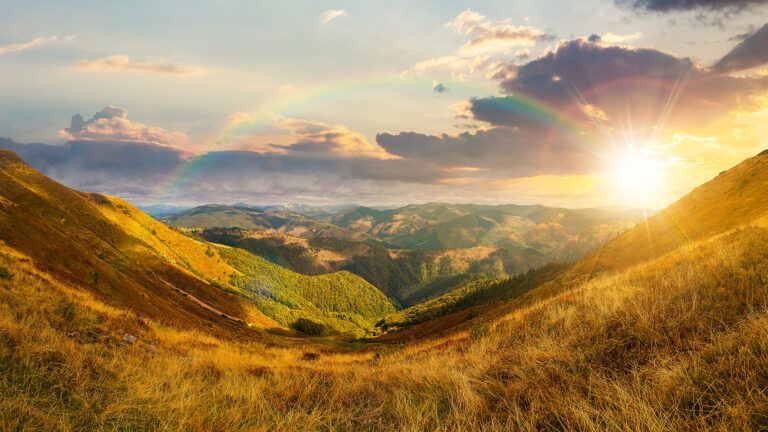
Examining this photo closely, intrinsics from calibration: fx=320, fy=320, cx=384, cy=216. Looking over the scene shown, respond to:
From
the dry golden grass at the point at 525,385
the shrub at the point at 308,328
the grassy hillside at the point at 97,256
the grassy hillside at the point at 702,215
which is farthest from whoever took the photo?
the shrub at the point at 308,328

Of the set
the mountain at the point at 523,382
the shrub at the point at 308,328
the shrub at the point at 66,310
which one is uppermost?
the mountain at the point at 523,382

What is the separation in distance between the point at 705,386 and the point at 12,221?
5584 centimetres

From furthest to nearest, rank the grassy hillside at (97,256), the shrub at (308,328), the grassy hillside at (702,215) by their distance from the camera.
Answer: the shrub at (308,328) → the grassy hillside at (702,215) → the grassy hillside at (97,256)

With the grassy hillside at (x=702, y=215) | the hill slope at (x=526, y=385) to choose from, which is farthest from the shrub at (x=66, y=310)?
the grassy hillside at (x=702, y=215)

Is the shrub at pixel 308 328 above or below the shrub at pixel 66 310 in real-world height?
below

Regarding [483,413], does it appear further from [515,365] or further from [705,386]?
[705,386]

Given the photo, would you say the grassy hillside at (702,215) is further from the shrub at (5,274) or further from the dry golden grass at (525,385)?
the shrub at (5,274)

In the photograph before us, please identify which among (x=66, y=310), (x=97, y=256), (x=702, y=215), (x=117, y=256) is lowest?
(x=117, y=256)

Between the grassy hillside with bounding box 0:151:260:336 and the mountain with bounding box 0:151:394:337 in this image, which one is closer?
the grassy hillside with bounding box 0:151:260:336

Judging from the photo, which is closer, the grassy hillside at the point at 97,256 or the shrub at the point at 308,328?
the grassy hillside at the point at 97,256

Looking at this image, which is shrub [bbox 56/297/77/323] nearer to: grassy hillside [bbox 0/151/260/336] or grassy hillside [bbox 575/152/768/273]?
grassy hillside [bbox 0/151/260/336]

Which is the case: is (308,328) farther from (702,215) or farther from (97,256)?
(702,215)

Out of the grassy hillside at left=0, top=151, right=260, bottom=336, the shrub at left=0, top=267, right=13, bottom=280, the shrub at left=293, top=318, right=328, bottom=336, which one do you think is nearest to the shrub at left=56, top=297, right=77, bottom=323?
the shrub at left=0, top=267, right=13, bottom=280

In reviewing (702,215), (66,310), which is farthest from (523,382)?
(702,215)
